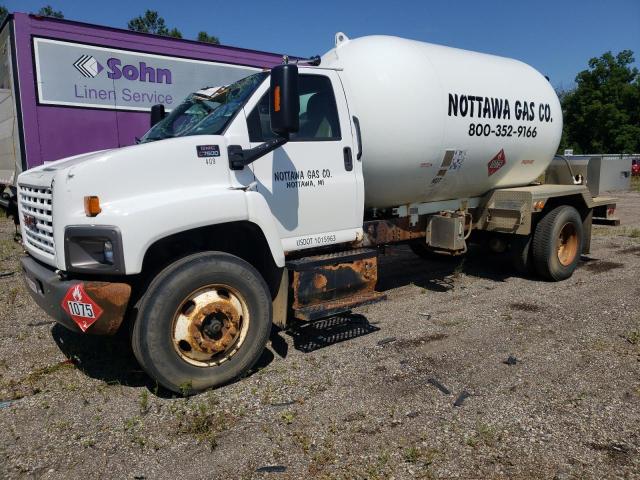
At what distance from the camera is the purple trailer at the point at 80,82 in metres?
7.85

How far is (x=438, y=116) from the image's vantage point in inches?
224

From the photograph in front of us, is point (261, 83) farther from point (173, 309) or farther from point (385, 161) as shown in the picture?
point (173, 309)

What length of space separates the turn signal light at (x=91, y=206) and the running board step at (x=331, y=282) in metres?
1.65

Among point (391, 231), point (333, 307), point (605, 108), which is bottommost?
point (333, 307)

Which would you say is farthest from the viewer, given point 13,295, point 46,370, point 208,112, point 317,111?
point 13,295

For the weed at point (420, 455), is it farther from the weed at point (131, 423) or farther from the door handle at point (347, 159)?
the door handle at point (347, 159)

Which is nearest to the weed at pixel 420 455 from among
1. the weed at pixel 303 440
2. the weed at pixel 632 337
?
the weed at pixel 303 440

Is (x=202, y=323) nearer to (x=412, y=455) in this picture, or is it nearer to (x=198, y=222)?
(x=198, y=222)

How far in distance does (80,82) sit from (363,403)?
7.32 m

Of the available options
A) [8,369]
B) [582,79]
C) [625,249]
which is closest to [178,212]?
[8,369]

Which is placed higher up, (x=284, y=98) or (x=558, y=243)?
(x=284, y=98)

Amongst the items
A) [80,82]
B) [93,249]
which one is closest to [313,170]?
[93,249]

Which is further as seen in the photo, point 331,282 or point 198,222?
point 331,282

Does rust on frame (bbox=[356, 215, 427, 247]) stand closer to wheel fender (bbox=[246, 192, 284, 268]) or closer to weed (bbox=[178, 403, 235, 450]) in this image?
wheel fender (bbox=[246, 192, 284, 268])
